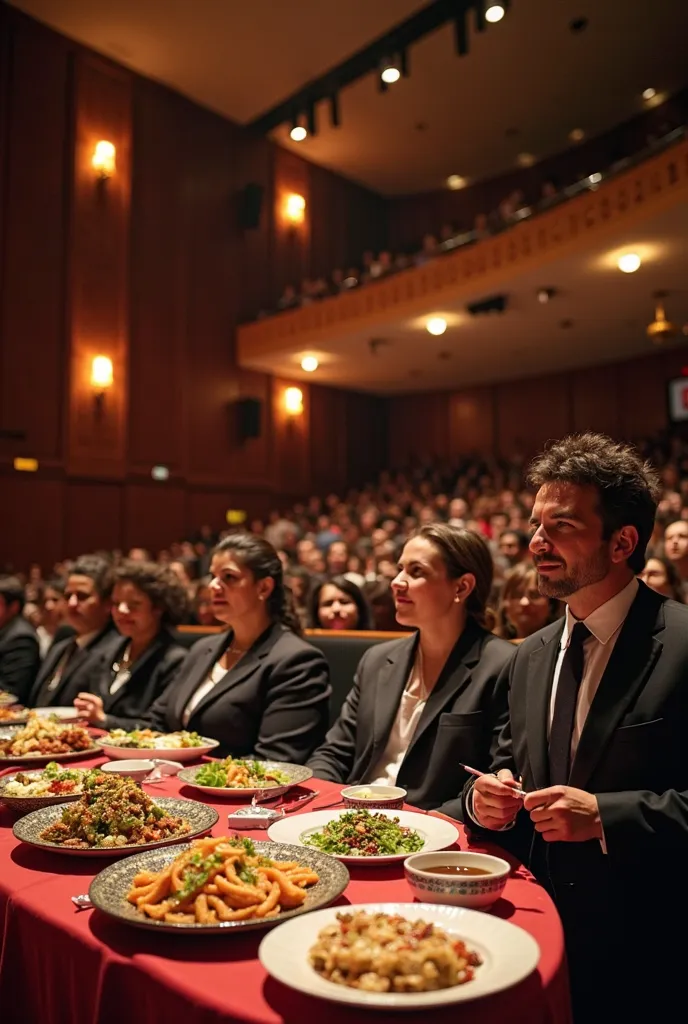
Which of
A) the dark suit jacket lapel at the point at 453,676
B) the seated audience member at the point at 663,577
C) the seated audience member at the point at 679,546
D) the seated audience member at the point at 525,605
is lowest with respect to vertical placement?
the dark suit jacket lapel at the point at 453,676

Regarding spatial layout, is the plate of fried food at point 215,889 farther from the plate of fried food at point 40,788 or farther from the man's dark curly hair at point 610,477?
the man's dark curly hair at point 610,477

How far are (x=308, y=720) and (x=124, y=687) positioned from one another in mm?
1048

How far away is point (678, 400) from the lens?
12516 mm

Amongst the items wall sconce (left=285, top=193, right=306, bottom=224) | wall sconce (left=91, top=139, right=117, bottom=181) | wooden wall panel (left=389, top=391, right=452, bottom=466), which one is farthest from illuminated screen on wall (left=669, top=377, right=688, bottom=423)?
wall sconce (left=91, top=139, right=117, bottom=181)

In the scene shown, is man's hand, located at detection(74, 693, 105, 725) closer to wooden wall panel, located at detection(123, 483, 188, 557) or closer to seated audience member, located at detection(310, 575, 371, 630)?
seated audience member, located at detection(310, 575, 371, 630)

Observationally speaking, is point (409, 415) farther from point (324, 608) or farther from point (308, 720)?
point (308, 720)

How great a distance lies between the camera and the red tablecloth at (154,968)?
969mm

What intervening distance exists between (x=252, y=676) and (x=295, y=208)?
41.6 feet

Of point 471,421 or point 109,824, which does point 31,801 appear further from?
point 471,421

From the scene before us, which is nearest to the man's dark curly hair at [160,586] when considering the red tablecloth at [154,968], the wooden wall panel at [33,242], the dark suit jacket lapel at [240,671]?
the dark suit jacket lapel at [240,671]

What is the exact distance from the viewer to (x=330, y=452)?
14.6m

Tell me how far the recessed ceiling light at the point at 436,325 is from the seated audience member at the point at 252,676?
8.55 meters

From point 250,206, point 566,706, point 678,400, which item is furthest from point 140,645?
point 678,400

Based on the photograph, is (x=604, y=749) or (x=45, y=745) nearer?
(x=604, y=749)
